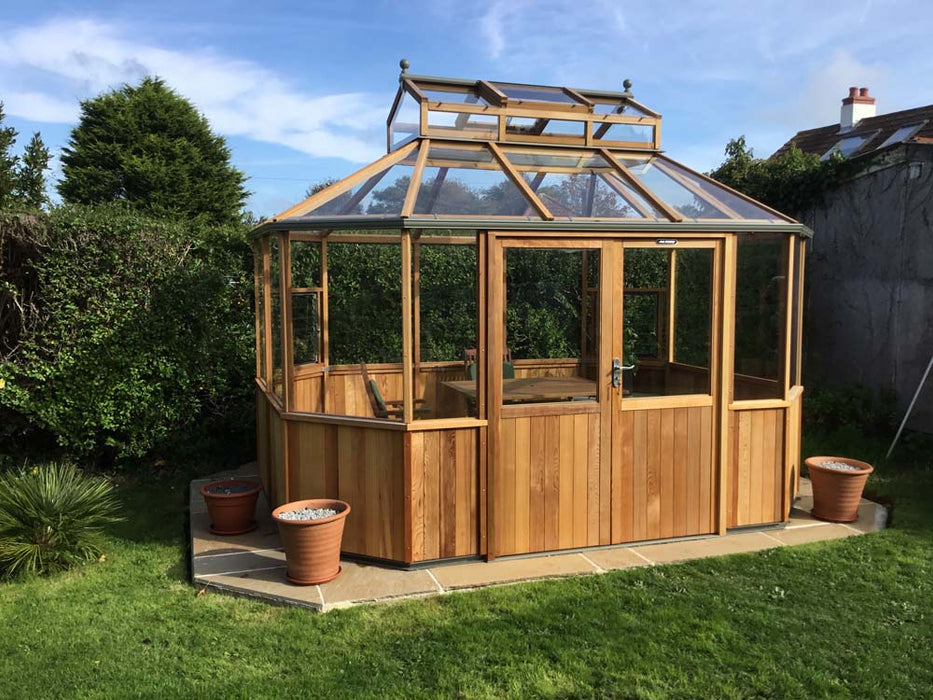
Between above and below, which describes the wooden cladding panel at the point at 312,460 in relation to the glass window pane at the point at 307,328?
below

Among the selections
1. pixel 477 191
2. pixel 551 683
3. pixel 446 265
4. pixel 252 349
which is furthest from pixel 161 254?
pixel 551 683

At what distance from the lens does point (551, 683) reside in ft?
10.7

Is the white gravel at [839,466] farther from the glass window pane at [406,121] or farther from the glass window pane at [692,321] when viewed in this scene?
the glass window pane at [406,121]

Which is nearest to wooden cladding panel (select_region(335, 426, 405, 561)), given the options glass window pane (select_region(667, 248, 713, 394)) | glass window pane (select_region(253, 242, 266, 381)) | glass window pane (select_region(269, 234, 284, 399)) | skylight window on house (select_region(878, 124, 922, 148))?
glass window pane (select_region(269, 234, 284, 399))

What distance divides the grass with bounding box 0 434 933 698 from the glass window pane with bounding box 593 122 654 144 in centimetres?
333

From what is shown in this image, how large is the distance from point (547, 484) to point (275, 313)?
8.32ft

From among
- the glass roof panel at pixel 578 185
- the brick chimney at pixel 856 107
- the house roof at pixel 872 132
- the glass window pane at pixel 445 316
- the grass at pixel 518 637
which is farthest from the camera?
the brick chimney at pixel 856 107

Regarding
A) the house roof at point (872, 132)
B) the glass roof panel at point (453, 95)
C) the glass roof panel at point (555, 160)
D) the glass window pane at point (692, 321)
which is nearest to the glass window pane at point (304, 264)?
the glass roof panel at point (453, 95)

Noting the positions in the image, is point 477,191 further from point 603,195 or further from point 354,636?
point 354,636

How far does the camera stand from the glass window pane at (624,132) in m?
5.89

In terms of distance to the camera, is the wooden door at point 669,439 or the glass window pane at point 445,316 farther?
the glass window pane at point 445,316

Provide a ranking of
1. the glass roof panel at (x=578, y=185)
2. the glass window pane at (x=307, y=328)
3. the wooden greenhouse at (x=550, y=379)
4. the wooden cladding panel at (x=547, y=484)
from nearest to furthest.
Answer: the wooden greenhouse at (x=550, y=379) < the wooden cladding panel at (x=547, y=484) < the glass roof panel at (x=578, y=185) < the glass window pane at (x=307, y=328)

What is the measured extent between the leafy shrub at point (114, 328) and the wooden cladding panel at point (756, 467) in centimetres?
480

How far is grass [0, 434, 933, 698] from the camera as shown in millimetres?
3271
